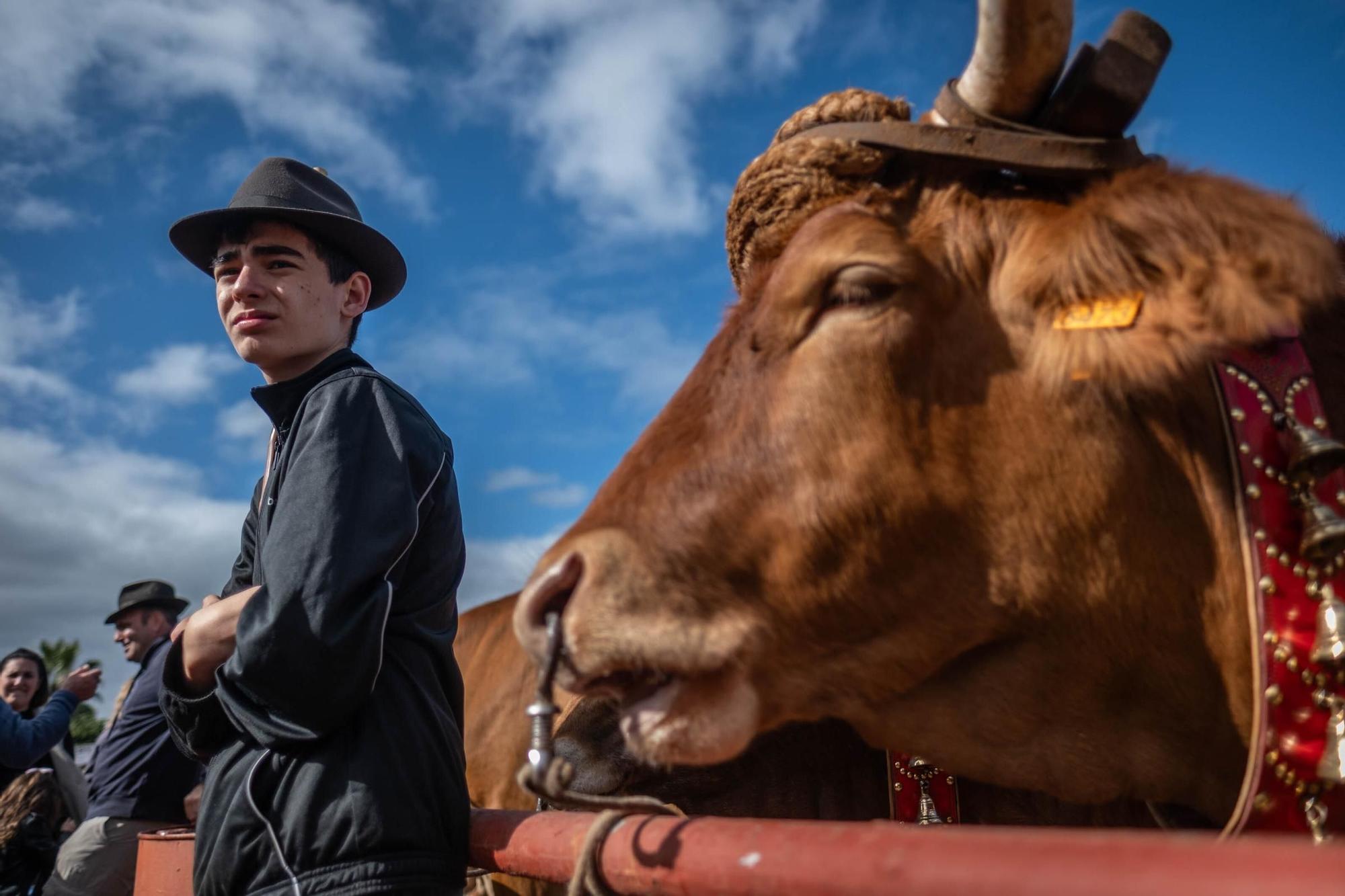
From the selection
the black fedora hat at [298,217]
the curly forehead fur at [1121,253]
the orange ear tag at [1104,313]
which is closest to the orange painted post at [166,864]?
the black fedora hat at [298,217]

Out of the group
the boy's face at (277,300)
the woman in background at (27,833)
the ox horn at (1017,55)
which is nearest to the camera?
the ox horn at (1017,55)

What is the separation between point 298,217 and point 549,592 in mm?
1449

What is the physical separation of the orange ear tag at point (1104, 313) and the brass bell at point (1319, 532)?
434 millimetres

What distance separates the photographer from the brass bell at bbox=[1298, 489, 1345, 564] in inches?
63.1

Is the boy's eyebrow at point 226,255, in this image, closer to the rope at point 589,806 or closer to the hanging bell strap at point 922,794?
the rope at point 589,806

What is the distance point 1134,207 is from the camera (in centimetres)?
185

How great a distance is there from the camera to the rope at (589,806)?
152 cm

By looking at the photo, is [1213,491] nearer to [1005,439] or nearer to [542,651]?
[1005,439]

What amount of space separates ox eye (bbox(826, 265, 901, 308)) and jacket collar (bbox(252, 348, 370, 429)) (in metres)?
1.27

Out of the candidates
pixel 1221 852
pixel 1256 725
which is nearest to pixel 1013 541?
pixel 1256 725

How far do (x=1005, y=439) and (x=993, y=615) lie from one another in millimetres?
342

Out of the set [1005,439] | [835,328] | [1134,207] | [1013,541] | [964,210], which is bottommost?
[1013,541]

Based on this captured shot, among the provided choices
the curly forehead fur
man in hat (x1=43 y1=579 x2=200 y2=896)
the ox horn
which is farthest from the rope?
man in hat (x1=43 y1=579 x2=200 y2=896)

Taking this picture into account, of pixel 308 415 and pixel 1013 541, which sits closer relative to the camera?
pixel 1013 541
